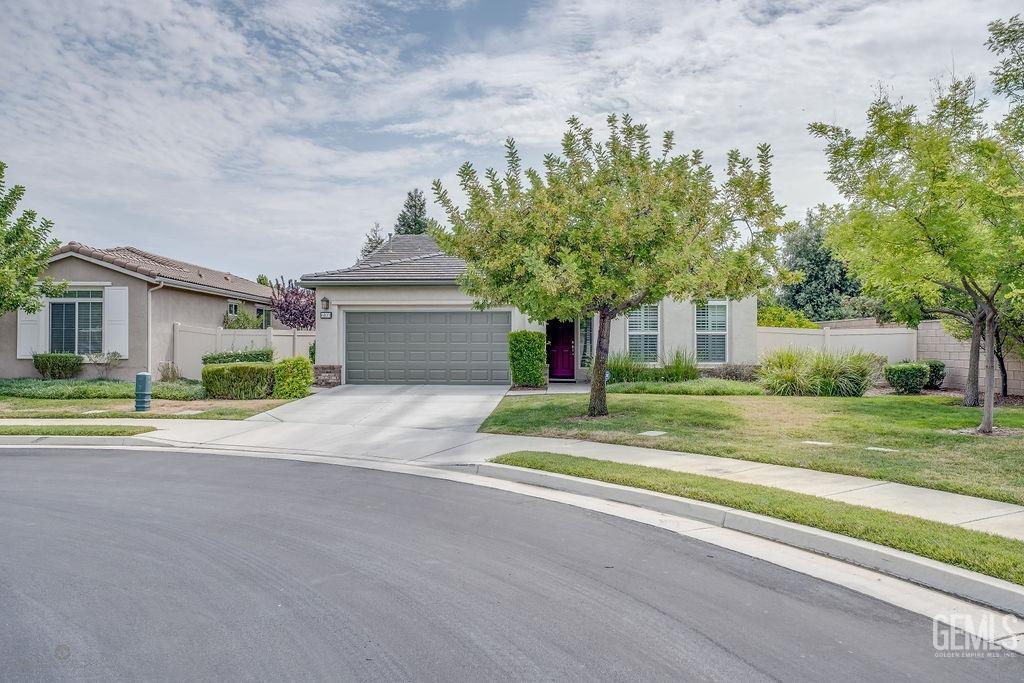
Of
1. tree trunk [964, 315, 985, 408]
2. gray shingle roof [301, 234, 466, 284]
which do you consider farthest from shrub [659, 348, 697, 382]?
tree trunk [964, 315, 985, 408]

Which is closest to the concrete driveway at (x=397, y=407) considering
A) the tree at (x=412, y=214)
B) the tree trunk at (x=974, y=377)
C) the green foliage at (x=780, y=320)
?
the tree trunk at (x=974, y=377)

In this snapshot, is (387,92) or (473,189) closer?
(473,189)

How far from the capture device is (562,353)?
2075cm

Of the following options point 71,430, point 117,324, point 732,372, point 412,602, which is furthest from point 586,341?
point 412,602

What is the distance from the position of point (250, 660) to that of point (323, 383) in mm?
15625

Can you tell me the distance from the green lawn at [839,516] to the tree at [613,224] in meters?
3.91

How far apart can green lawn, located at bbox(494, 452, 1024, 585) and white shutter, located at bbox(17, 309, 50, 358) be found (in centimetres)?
1730

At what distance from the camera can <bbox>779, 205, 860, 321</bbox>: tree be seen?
3647 centimetres

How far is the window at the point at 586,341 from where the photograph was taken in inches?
793

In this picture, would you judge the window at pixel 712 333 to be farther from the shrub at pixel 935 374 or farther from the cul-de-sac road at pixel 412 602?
the cul-de-sac road at pixel 412 602

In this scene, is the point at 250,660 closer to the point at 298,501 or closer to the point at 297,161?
the point at 298,501

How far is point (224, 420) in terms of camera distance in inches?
540

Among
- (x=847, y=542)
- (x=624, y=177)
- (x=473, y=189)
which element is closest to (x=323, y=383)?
(x=473, y=189)

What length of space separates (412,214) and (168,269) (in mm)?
28502
